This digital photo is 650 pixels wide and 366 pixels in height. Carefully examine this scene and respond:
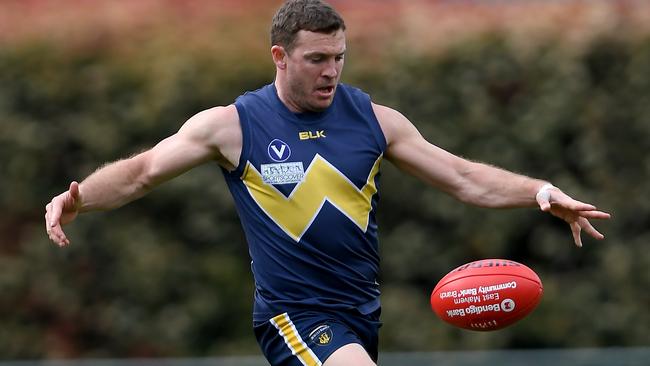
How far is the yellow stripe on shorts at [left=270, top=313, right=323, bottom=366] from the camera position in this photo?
5910 millimetres

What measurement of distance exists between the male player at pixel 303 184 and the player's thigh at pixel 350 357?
6 cm

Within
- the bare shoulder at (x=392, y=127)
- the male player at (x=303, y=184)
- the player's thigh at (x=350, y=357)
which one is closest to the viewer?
the player's thigh at (x=350, y=357)

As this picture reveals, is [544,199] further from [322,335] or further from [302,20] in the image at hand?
[302,20]

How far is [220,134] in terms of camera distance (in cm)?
611

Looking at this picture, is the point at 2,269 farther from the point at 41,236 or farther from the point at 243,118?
the point at 243,118

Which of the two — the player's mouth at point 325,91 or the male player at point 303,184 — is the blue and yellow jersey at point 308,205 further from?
the player's mouth at point 325,91

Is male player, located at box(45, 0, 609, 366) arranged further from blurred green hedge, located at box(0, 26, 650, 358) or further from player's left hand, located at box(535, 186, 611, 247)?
blurred green hedge, located at box(0, 26, 650, 358)

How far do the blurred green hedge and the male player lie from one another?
4135 mm

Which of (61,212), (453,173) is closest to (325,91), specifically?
(453,173)

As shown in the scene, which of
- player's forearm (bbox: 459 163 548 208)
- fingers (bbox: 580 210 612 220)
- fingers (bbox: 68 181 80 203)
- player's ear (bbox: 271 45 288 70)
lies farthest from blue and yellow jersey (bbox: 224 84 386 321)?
fingers (bbox: 580 210 612 220)

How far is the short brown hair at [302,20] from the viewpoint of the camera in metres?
6.06

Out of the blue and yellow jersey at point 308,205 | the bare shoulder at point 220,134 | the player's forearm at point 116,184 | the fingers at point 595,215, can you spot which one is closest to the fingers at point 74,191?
the player's forearm at point 116,184

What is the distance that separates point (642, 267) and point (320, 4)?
5083mm

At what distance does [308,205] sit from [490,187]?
0.92 meters
